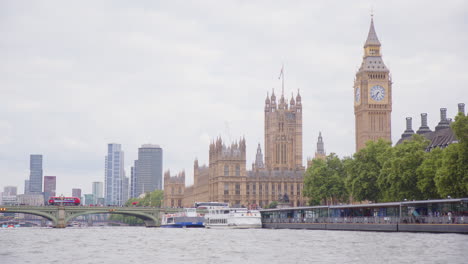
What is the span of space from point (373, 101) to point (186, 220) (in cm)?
5304

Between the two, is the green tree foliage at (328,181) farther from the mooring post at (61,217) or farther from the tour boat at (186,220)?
the mooring post at (61,217)

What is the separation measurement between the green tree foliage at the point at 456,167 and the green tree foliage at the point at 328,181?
5016cm

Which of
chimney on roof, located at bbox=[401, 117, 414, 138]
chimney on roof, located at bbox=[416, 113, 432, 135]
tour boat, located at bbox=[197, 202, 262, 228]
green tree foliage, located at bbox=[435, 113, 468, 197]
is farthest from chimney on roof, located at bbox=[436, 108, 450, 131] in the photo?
green tree foliage, located at bbox=[435, 113, 468, 197]

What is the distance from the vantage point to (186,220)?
485ft

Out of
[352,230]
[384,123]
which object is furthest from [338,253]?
[384,123]

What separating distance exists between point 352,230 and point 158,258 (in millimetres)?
46192

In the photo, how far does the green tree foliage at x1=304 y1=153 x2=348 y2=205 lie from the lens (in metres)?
138

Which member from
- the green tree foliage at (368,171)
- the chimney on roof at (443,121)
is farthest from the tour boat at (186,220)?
the chimney on roof at (443,121)

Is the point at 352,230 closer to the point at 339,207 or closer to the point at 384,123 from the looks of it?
the point at 339,207

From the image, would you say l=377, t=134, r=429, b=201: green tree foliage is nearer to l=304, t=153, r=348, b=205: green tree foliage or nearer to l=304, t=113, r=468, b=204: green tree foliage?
l=304, t=113, r=468, b=204: green tree foliage

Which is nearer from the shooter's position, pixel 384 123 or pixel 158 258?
pixel 158 258

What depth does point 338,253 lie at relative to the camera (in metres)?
56.5

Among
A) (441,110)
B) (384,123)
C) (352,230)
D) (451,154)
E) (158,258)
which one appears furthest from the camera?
(384,123)

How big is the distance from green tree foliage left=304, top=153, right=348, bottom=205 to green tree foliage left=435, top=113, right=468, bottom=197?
50156 mm
